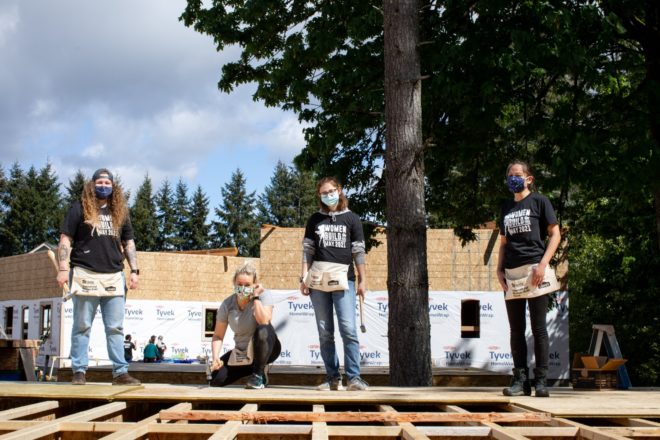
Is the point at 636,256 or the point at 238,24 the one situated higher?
the point at 238,24

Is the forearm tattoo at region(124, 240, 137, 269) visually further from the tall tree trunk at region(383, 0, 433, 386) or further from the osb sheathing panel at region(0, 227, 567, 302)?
the osb sheathing panel at region(0, 227, 567, 302)

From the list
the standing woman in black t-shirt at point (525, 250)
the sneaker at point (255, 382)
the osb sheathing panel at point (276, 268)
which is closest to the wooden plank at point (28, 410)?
the sneaker at point (255, 382)

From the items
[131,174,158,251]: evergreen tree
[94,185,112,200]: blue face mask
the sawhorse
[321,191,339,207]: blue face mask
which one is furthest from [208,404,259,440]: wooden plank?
[131,174,158,251]: evergreen tree

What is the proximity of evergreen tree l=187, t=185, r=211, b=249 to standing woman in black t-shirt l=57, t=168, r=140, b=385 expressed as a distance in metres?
71.5

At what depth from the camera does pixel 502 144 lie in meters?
12.2

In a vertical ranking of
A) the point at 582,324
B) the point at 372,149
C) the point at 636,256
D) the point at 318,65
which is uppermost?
the point at 318,65

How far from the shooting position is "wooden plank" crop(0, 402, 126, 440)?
3.52 metres

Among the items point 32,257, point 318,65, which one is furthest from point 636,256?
point 32,257

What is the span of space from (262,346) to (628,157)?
219 inches

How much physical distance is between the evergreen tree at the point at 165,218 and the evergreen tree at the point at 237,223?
15.4 feet

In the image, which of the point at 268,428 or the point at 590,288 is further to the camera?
the point at 590,288

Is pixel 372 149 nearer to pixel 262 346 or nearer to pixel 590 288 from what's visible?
pixel 262 346

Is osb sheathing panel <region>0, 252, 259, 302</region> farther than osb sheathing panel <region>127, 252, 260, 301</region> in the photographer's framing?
Yes

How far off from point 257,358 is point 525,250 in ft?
7.82
